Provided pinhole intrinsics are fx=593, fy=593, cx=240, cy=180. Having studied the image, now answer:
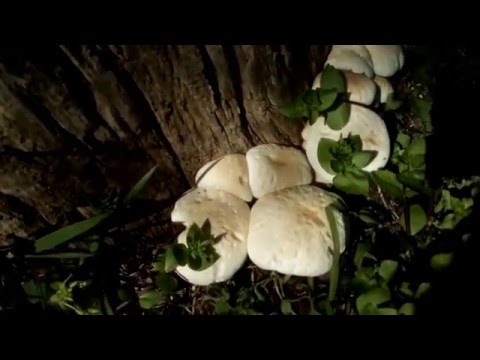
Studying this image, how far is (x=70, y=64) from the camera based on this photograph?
2113 millimetres

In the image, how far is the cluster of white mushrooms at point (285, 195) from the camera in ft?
8.27

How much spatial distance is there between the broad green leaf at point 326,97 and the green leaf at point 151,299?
1.16m

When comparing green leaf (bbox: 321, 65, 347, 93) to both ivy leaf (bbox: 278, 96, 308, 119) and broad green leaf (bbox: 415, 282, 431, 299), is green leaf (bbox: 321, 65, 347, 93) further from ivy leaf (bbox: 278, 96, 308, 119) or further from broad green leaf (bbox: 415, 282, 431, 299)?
broad green leaf (bbox: 415, 282, 431, 299)

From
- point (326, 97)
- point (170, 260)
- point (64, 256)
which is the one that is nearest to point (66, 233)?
point (64, 256)

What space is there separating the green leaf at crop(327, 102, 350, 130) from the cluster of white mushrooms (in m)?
Result: 0.04

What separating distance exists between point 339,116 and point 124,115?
95 centimetres

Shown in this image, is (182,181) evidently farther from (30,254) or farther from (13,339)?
(13,339)

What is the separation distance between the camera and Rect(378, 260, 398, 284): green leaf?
103 inches

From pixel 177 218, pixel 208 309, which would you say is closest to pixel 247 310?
pixel 208 309

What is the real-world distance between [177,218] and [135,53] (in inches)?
33.9

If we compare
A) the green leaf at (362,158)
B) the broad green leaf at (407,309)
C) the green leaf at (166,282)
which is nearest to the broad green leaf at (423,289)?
the broad green leaf at (407,309)

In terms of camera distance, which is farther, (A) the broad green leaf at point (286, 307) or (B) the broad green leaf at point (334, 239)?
Answer: (A) the broad green leaf at point (286, 307)

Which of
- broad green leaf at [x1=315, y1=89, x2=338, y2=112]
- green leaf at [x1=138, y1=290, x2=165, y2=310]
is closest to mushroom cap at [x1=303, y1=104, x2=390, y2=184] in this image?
broad green leaf at [x1=315, y1=89, x2=338, y2=112]

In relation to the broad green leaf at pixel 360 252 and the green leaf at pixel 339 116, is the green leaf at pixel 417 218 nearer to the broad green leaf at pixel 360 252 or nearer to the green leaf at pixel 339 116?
the broad green leaf at pixel 360 252
